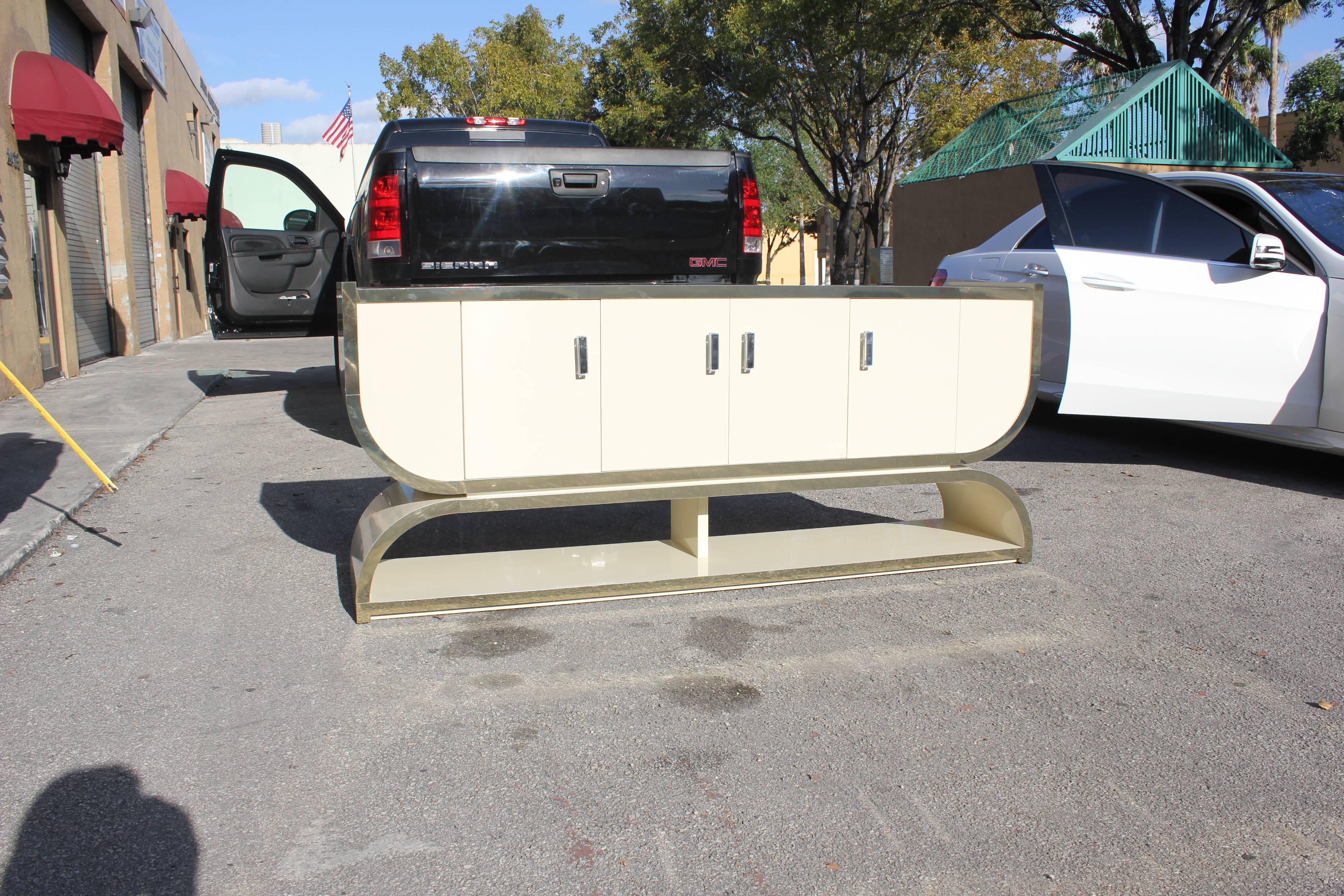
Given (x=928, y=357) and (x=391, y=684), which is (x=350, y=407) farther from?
(x=928, y=357)

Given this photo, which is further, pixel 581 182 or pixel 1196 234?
pixel 1196 234

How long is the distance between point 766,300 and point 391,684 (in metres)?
1.99

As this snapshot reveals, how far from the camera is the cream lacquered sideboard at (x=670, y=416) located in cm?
375

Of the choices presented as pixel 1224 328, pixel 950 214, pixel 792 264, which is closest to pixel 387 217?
pixel 1224 328

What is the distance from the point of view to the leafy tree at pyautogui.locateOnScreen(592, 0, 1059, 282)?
24.0 meters

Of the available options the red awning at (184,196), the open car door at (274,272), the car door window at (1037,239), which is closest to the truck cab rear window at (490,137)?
the open car door at (274,272)

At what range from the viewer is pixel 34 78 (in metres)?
10.6

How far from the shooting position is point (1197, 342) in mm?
5766

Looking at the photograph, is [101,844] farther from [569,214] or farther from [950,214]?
[950,214]

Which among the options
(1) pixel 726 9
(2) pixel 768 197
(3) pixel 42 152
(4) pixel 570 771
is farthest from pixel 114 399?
(2) pixel 768 197

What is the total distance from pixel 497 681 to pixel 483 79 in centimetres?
3942

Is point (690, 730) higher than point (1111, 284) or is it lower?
lower

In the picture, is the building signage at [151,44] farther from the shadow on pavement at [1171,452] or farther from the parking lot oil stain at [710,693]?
the parking lot oil stain at [710,693]

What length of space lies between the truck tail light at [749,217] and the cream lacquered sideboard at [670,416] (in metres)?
1.94
